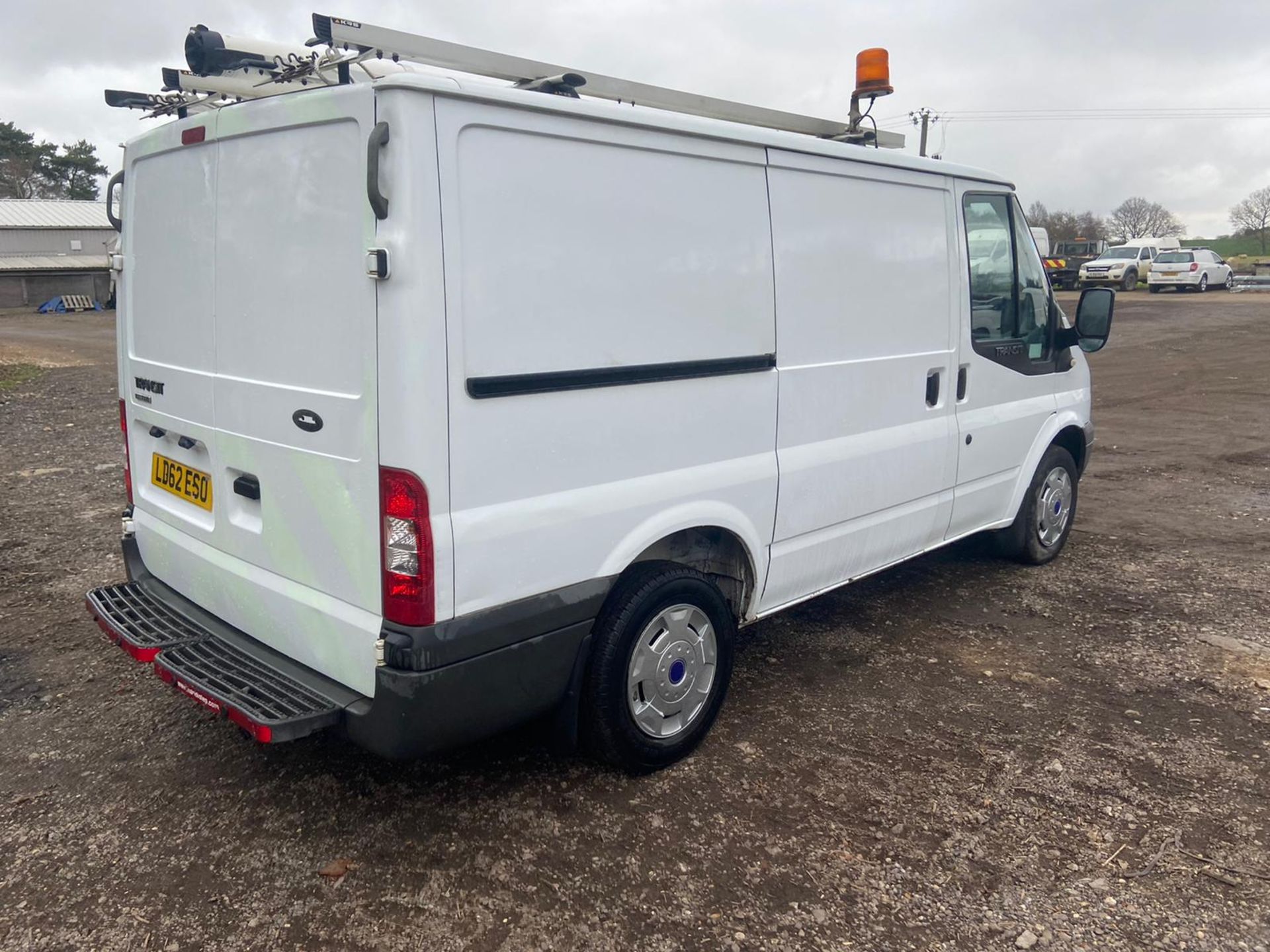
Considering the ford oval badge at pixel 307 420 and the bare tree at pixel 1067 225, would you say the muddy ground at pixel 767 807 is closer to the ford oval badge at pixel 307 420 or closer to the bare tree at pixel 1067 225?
the ford oval badge at pixel 307 420

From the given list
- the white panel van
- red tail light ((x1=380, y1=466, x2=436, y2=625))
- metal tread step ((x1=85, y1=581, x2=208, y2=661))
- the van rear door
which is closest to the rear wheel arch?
the white panel van

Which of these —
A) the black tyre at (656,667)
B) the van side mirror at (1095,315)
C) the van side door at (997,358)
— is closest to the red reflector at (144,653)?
the black tyre at (656,667)

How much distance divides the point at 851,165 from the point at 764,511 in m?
1.45

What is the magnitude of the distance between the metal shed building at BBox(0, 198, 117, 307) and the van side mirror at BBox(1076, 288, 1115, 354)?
4043 centimetres

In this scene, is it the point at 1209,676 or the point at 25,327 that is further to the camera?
the point at 25,327

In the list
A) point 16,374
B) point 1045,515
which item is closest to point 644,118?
point 1045,515

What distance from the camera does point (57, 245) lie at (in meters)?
46.4

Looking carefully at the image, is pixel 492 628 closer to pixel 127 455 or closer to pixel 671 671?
pixel 671 671

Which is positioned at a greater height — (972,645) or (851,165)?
(851,165)

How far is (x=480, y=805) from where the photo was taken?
10.6 ft

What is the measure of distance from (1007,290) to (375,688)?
369cm

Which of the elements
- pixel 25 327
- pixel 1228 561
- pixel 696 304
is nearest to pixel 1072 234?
pixel 25 327

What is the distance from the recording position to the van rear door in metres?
2.67

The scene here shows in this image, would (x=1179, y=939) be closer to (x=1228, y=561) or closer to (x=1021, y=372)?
(x=1021, y=372)
